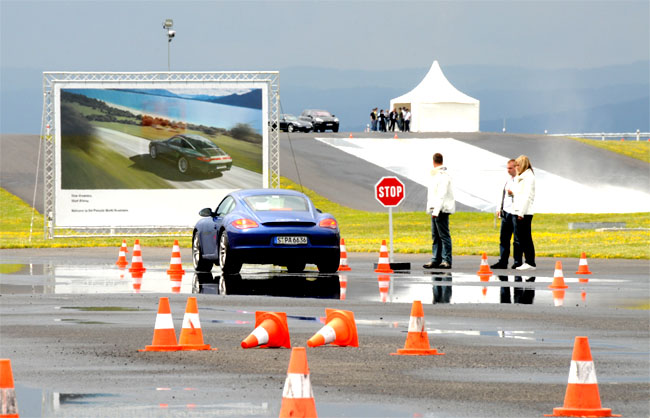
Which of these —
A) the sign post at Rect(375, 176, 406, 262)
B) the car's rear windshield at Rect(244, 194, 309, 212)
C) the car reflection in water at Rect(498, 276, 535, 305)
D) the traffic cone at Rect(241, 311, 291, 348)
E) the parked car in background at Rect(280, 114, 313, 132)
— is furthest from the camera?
the parked car in background at Rect(280, 114, 313, 132)

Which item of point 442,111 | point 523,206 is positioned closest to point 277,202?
point 523,206

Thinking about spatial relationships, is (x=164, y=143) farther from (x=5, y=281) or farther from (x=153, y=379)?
(x=153, y=379)

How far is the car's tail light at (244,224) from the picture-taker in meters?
21.1

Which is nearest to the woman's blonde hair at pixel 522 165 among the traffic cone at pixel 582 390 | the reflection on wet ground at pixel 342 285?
the reflection on wet ground at pixel 342 285

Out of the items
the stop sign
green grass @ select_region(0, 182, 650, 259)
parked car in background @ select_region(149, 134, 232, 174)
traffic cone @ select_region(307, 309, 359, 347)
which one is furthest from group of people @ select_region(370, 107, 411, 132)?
traffic cone @ select_region(307, 309, 359, 347)

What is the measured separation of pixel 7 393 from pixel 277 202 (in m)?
15.9

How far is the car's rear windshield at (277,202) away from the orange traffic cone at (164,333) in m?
10.8

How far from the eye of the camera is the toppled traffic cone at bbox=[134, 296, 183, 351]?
11.1 metres

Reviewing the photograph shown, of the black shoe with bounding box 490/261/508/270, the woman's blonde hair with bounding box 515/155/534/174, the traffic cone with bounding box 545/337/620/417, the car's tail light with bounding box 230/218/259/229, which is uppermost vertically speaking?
the woman's blonde hair with bounding box 515/155/534/174

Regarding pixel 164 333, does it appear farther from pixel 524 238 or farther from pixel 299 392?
pixel 524 238

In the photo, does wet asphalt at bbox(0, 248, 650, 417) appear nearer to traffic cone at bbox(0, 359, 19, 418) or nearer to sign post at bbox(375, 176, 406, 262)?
traffic cone at bbox(0, 359, 19, 418)

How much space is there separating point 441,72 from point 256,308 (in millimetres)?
68267

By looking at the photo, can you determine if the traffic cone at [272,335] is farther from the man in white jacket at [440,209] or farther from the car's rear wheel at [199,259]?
the car's rear wheel at [199,259]

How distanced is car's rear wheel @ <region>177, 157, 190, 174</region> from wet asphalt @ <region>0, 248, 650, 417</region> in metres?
17.0
